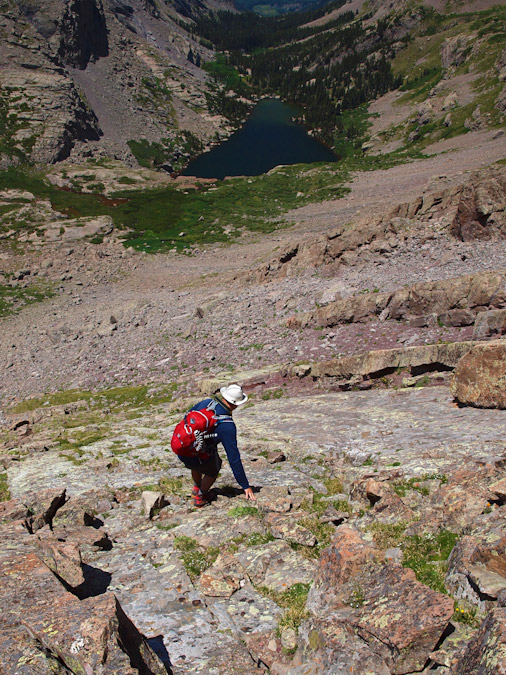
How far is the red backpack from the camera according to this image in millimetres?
9016

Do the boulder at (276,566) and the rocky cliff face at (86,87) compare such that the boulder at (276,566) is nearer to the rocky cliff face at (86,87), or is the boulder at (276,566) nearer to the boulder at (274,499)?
the boulder at (274,499)

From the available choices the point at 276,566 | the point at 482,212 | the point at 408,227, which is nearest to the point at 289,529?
the point at 276,566

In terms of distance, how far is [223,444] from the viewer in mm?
9039

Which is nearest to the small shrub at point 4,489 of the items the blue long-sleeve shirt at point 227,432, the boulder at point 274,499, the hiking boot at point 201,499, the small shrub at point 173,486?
the small shrub at point 173,486

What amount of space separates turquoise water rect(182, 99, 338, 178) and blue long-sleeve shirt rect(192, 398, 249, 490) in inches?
4263

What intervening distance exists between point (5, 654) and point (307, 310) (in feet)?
76.1

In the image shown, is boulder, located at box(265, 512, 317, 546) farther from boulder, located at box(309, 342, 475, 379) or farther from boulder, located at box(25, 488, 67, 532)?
boulder, located at box(309, 342, 475, 379)

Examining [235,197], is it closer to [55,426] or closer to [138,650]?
[55,426]

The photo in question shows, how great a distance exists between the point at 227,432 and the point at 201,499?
1850 millimetres

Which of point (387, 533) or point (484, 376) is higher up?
point (387, 533)

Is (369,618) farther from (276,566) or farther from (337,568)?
(276,566)

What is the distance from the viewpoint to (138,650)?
477 centimetres

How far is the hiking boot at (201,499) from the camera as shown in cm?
971

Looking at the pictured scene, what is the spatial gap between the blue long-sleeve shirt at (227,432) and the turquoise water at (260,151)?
108282 millimetres
